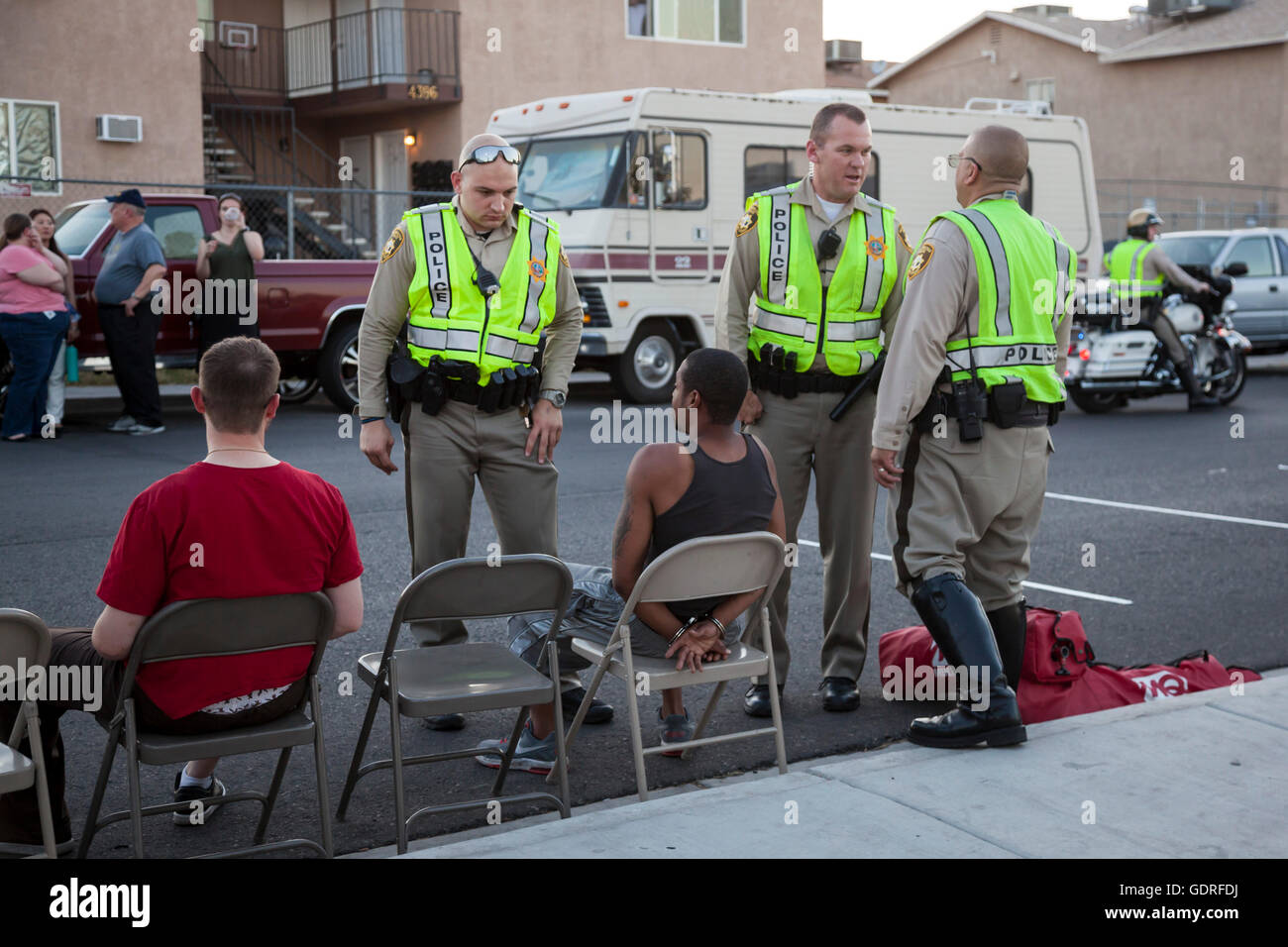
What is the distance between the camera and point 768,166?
49.8ft

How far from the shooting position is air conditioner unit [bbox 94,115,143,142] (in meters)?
20.2

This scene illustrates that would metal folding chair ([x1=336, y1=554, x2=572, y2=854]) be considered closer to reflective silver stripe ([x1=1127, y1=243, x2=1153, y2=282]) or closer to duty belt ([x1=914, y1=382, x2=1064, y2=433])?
duty belt ([x1=914, y1=382, x2=1064, y2=433])

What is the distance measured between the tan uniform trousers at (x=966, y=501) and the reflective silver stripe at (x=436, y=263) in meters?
1.60

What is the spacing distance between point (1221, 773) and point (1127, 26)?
42.5m

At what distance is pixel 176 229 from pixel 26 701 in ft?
34.4

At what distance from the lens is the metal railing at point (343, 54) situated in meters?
24.2

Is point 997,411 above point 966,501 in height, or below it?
above

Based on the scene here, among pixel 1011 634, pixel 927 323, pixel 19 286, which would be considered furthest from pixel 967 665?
pixel 19 286

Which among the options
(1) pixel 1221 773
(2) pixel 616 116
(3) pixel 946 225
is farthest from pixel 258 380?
(2) pixel 616 116

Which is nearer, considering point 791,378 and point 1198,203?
point 791,378

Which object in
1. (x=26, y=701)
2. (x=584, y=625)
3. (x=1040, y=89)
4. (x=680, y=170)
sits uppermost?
(x=1040, y=89)

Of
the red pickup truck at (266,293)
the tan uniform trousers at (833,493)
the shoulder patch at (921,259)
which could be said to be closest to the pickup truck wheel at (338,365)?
the red pickup truck at (266,293)

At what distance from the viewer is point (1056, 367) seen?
16.2ft

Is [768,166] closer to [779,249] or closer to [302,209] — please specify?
[302,209]
